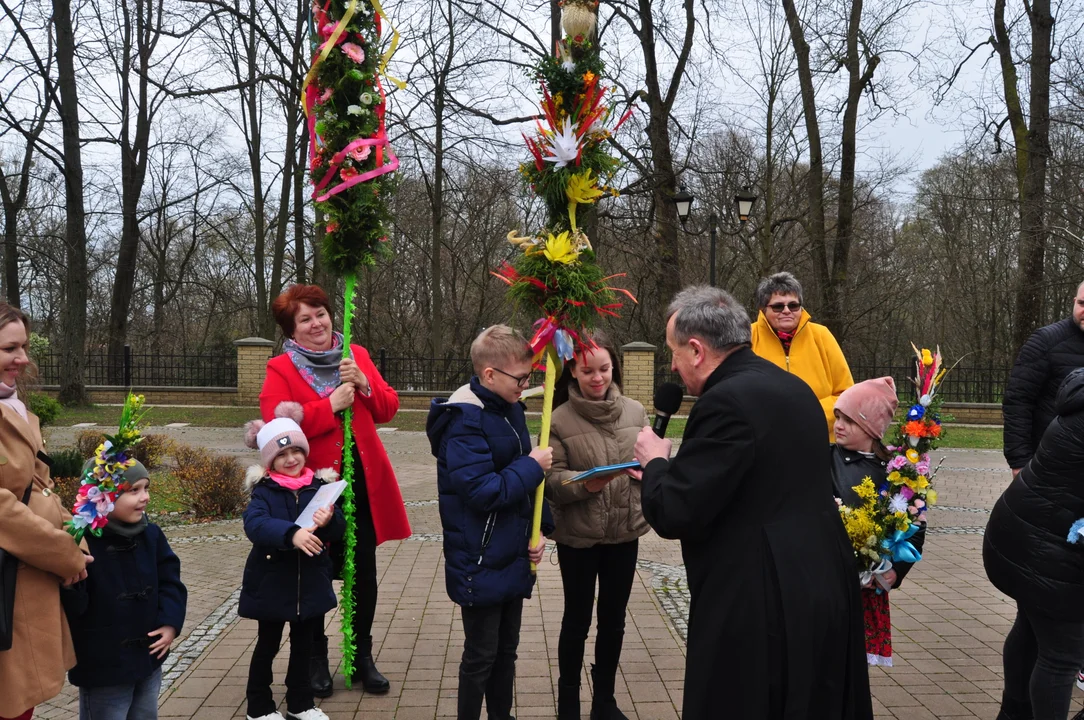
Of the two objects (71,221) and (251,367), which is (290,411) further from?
(71,221)

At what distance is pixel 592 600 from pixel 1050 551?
183 centimetres

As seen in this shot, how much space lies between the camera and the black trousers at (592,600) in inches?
144

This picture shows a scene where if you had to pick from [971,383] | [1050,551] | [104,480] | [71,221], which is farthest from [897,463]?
[71,221]

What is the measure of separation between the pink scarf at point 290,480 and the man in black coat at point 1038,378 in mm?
3531

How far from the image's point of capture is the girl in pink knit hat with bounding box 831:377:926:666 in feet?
11.3

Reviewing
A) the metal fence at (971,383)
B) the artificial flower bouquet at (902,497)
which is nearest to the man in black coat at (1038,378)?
the artificial flower bouquet at (902,497)

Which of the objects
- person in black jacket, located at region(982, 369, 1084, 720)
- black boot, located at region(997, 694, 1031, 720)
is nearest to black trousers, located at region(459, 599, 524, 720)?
person in black jacket, located at region(982, 369, 1084, 720)

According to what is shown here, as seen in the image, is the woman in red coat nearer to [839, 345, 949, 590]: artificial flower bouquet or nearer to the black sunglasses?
the black sunglasses

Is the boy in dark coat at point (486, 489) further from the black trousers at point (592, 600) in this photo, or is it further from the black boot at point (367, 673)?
the black boot at point (367, 673)

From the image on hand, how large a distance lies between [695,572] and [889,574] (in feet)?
4.33

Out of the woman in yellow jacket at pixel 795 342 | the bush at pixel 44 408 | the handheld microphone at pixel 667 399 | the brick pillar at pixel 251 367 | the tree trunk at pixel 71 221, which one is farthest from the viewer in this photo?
the brick pillar at pixel 251 367

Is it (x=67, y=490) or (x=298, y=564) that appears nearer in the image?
(x=298, y=564)

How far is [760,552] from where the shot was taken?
234 centimetres

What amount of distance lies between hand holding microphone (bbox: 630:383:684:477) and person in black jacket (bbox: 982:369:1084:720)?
1473mm
